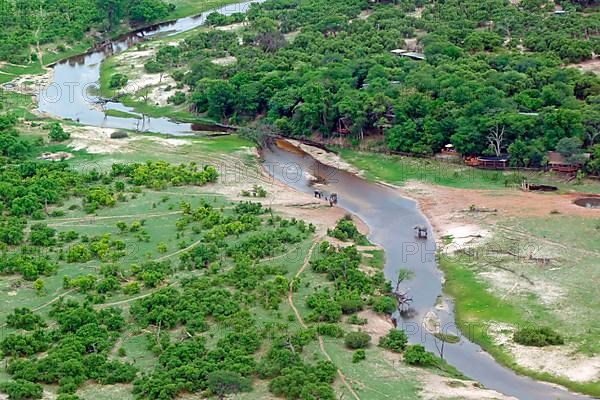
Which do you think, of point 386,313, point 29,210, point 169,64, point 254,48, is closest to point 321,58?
point 254,48

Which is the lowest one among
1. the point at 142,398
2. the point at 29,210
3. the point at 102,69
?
the point at 142,398

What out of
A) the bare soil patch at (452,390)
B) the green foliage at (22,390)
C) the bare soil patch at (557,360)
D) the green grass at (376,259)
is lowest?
the green foliage at (22,390)

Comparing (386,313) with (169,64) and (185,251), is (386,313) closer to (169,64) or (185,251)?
(185,251)

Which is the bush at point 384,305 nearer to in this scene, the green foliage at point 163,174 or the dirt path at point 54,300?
the dirt path at point 54,300

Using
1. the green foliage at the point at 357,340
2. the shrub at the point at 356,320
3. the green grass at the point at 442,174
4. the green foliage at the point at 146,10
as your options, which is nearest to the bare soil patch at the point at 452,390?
the green foliage at the point at 357,340

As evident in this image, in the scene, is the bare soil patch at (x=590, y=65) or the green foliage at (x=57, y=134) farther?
the bare soil patch at (x=590, y=65)

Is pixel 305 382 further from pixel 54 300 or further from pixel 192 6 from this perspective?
pixel 192 6

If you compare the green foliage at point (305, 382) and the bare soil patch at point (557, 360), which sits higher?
the bare soil patch at point (557, 360)
